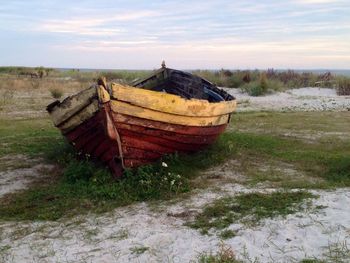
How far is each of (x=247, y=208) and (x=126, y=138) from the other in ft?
6.47

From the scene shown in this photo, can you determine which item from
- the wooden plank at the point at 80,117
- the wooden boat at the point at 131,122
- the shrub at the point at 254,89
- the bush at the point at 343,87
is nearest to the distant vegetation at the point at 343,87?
the bush at the point at 343,87

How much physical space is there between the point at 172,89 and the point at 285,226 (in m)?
6.04

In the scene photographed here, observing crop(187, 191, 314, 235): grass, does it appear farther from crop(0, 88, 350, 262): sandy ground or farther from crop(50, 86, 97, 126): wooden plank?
crop(50, 86, 97, 126): wooden plank

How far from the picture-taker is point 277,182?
Result: 6.11 meters

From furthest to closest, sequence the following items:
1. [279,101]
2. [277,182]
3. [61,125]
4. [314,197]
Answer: [279,101] → [61,125] → [277,182] → [314,197]

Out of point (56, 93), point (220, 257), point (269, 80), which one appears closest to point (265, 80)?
point (269, 80)

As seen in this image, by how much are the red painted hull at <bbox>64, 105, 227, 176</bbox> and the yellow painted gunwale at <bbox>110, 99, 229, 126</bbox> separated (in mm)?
57

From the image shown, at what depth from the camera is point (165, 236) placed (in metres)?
4.46

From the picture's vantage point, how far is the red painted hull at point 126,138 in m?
6.05

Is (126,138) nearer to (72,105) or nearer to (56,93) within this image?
(72,105)

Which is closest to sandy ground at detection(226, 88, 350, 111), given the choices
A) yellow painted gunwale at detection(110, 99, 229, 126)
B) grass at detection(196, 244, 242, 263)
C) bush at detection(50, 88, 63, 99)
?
bush at detection(50, 88, 63, 99)

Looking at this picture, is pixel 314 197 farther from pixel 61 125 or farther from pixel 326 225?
pixel 61 125

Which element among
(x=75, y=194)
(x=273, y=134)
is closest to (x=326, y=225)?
(x=75, y=194)

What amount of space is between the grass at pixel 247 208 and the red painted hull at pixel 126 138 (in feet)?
4.82
